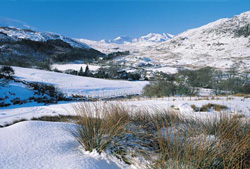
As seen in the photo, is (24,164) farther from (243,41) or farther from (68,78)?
(243,41)

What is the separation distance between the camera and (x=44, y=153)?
1919 mm

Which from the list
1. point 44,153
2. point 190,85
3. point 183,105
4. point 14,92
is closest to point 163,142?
point 44,153

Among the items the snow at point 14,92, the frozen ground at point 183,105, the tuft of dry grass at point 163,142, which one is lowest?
the snow at point 14,92

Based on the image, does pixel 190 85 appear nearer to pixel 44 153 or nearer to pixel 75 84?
pixel 75 84

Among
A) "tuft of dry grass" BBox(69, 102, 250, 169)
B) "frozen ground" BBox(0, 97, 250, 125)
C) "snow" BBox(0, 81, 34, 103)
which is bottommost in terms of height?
"snow" BBox(0, 81, 34, 103)

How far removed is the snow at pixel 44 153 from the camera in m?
1.71

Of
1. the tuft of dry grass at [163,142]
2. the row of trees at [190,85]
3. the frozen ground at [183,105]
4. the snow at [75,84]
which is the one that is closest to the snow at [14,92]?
the snow at [75,84]

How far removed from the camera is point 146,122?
8.99 feet

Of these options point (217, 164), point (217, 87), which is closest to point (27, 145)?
point (217, 164)

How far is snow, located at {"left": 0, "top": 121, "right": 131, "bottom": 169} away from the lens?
171 cm

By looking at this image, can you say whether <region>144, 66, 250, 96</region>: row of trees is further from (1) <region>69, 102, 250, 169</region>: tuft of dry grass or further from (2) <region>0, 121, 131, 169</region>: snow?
(2) <region>0, 121, 131, 169</region>: snow

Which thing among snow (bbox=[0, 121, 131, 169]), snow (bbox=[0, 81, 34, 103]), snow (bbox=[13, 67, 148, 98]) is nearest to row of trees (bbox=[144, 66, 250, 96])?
snow (bbox=[13, 67, 148, 98])

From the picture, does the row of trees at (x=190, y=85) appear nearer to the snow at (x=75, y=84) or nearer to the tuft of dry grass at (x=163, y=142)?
the snow at (x=75, y=84)

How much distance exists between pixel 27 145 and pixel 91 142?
2.96ft
